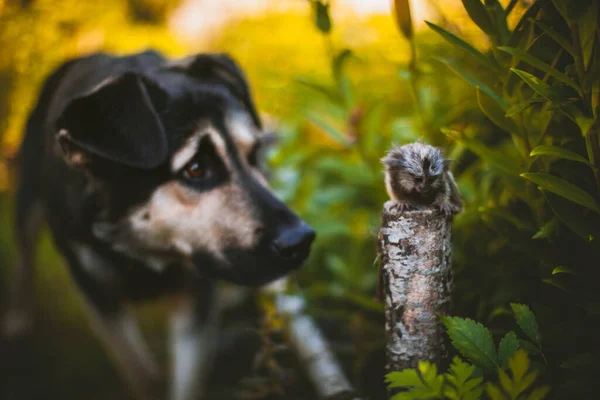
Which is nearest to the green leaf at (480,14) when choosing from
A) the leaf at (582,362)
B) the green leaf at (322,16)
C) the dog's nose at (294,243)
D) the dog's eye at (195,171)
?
the green leaf at (322,16)

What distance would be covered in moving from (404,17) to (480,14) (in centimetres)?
28

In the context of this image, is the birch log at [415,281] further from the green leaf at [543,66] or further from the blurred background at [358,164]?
the green leaf at [543,66]

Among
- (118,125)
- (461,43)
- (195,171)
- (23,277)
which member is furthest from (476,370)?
(23,277)

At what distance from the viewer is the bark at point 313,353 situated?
178 cm

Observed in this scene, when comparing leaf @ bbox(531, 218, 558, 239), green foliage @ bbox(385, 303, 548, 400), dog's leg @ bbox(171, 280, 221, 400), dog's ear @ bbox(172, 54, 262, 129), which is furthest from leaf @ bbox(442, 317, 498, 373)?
dog's leg @ bbox(171, 280, 221, 400)

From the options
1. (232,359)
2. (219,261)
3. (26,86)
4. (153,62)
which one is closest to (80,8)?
(26,86)

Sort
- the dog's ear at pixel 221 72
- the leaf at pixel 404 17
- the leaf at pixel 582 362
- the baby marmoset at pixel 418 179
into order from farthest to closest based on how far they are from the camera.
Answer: the dog's ear at pixel 221 72, the leaf at pixel 404 17, the baby marmoset at pixel 418 179, the leaf at pixel 582 362

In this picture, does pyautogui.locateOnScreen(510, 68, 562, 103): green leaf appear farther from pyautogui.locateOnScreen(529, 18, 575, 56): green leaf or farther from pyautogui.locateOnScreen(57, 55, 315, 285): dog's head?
pyautogui.locateOnScreen(57, 55, 315, 285): dog's head

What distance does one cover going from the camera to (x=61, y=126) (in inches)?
77.5

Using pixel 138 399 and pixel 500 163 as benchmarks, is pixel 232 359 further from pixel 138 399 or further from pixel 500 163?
pixel 500 163

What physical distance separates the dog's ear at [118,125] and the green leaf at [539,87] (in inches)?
55.1

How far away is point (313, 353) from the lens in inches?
83.2

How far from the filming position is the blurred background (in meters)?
1.40

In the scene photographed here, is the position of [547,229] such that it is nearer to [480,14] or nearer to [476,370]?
[476,370]
